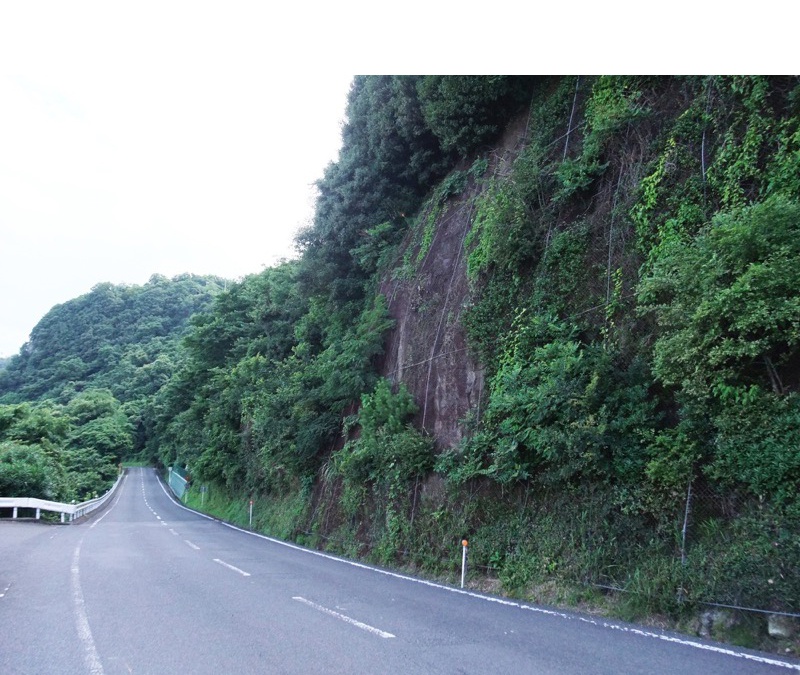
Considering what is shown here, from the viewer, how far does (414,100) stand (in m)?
18.8

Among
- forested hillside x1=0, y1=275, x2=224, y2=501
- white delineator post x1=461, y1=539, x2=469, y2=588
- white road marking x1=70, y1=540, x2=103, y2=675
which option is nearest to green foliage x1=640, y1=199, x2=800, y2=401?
white delineator post x1=461, y1=539, x2=469, y2=588

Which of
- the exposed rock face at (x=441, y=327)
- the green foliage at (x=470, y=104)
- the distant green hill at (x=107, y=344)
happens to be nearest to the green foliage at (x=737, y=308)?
the exposed rock face at (x=441, y=327)

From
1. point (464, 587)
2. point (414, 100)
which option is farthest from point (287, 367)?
point (464, 587)

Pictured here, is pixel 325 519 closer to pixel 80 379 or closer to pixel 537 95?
pixel 537 95

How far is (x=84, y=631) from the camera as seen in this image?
19.5ft

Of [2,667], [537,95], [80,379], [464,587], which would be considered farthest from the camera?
[80,379]

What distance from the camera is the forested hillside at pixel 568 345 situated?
671 centimetres

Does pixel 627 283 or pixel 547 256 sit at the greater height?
pixel 547 256

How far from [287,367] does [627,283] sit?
20761 mm

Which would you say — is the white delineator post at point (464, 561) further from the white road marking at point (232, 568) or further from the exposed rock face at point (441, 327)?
the white road marking at point (232, 568)

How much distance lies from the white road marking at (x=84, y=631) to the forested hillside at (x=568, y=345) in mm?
6178

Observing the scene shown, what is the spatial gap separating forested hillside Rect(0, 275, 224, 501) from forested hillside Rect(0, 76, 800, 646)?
35.9 metres

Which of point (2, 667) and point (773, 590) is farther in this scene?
point (773, 590)

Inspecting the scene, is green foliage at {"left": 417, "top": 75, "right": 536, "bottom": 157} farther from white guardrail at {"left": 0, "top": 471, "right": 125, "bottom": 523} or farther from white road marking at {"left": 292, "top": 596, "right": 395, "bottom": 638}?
white guardrail at {"left": 0, "top": 471, "right": 125, "bottom": 523}
